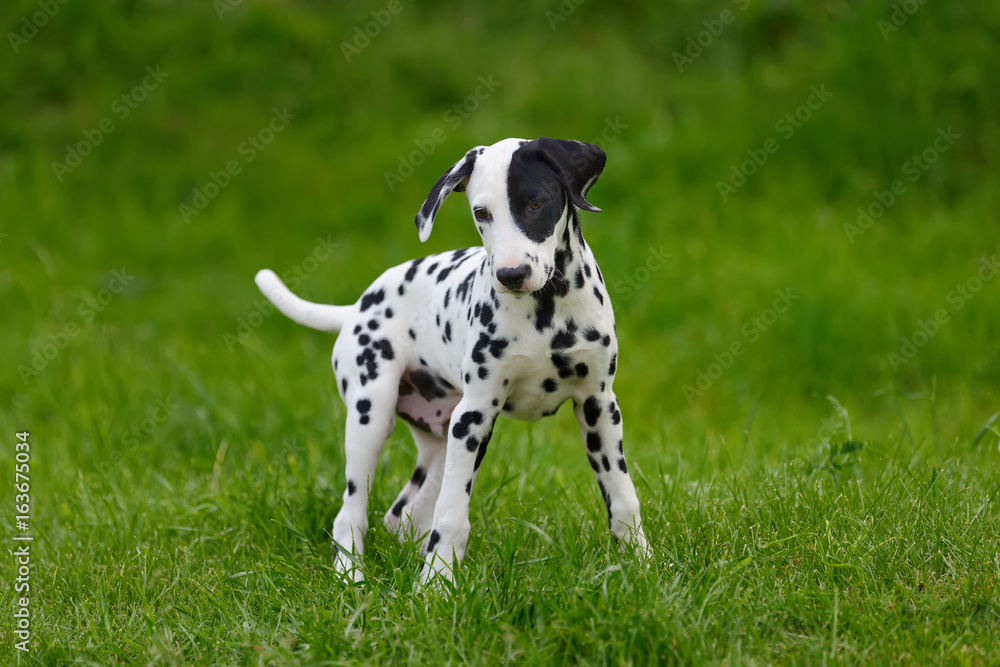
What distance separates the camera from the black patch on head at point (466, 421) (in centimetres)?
352

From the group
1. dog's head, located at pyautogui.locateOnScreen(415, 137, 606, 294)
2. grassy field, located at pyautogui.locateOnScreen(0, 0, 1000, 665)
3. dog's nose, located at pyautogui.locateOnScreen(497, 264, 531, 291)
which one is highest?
dog's head, located at pyautogui.locateOnScreen(415, 137, 606, 294)

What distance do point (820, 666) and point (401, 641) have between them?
4.10 feet

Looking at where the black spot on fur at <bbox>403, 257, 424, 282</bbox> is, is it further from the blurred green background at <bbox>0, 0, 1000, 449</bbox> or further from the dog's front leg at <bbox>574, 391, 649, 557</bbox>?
the blurred green background at <bbox>0, 0, 1000, 449</bbox>

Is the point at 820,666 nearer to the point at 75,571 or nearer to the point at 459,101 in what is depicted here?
the point at 75,571

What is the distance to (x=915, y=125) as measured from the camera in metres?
8.25

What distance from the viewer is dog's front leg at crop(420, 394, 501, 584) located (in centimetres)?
352

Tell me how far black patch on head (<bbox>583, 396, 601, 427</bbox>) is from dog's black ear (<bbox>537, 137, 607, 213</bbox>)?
2.24 ft

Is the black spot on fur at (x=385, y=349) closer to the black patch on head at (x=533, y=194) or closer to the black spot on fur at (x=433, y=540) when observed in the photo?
the black spot on fur at (x=433, y=540)

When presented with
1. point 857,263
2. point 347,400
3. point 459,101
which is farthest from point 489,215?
→ point 459,101

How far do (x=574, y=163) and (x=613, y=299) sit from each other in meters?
3.97

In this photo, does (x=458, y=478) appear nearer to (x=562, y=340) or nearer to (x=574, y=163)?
(x=562, y=340)

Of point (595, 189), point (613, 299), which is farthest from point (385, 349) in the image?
point (595, 189)

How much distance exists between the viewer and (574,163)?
10.9 feet

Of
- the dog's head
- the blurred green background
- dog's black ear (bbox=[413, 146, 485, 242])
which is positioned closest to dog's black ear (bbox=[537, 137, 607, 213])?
the dog's head
